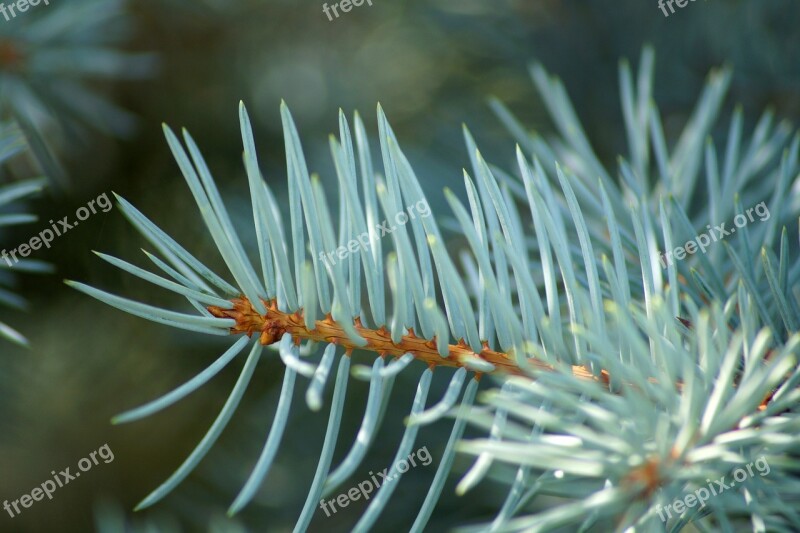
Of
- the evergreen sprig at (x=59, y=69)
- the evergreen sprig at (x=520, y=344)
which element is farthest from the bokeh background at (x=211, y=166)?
the evergreen sprig at (x=520, y=344)

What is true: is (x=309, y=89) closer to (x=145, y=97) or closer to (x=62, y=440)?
(x=145, y=97)

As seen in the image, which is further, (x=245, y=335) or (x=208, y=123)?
(x=208, y=123)

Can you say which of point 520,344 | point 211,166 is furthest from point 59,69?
point 520,344

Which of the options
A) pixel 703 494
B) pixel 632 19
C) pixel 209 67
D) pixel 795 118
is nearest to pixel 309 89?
pixel 209 67

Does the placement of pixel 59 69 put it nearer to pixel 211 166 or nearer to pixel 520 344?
pixel 211 166

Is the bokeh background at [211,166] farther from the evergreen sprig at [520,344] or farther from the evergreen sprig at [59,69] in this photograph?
the evergreen sprig at [520,344]

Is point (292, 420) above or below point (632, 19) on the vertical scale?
below

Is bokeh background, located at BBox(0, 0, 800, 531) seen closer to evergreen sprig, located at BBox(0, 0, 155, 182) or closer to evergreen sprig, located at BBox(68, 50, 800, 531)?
evergreen sprig, located at BBox(0, 0, 155, 182)

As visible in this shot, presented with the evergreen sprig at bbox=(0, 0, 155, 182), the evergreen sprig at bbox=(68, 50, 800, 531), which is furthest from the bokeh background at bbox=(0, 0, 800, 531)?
the evergreen sprig at bbox=(68, 50, 800, 531)
